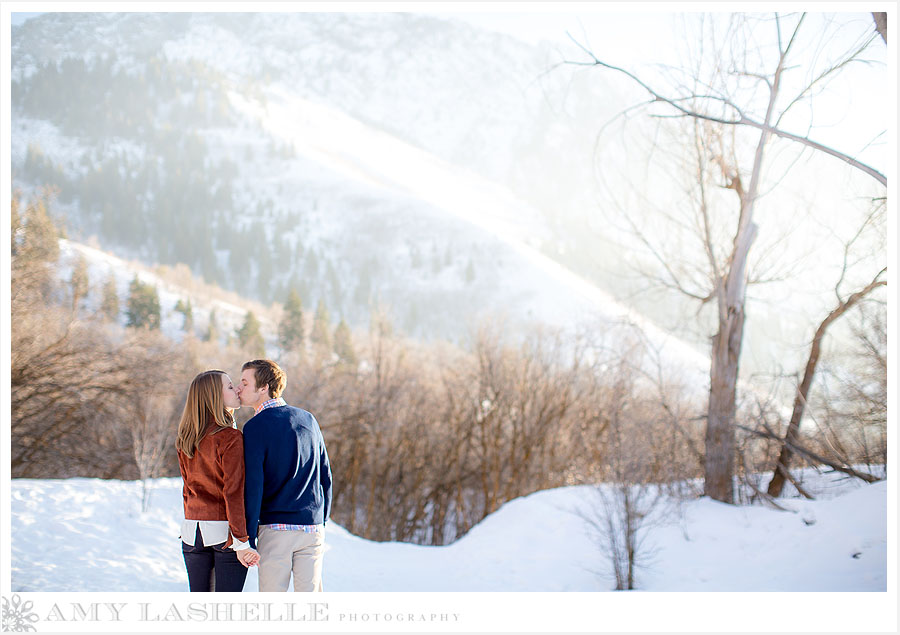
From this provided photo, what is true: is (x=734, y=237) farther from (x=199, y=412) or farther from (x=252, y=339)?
(x=252, y=339)

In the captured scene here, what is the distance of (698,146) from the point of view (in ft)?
21.2

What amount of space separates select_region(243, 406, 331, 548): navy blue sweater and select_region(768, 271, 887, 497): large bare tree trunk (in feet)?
16.0

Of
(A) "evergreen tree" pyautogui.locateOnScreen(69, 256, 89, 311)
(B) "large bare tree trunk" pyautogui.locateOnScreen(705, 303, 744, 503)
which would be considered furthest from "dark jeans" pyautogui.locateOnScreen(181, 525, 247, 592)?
(A) "evergreen tree" pyautogui.locateOnScreen(69, 256, 89, 311)

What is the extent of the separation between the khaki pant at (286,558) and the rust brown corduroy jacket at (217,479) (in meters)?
0.16

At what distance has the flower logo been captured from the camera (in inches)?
139

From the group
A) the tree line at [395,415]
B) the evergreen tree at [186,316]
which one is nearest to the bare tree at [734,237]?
the tree line at [395,415]

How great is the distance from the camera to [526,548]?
6637mm

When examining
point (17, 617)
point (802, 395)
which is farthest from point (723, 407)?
point (17, 617)

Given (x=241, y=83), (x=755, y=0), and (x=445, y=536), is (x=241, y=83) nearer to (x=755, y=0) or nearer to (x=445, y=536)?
(x=445, y=536)

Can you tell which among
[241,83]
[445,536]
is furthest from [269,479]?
[241,83]

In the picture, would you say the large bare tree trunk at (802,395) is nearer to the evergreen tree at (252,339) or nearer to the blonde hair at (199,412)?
the blonde hair at (199,412)

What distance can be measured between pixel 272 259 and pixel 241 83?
→ 71047 mm

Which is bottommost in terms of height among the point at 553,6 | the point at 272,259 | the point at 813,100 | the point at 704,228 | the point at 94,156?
the point at 704,228

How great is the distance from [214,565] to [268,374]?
0.81m
